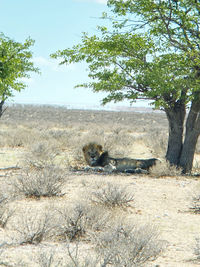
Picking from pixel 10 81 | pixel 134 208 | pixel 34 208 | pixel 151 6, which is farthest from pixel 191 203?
pixel 10 81

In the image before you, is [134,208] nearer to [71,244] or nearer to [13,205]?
[13,205]

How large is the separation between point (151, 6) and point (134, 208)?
6.39 m

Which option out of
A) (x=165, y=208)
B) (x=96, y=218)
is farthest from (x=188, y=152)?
(x=96, y=218)

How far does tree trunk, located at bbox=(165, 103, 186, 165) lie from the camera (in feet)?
50.1

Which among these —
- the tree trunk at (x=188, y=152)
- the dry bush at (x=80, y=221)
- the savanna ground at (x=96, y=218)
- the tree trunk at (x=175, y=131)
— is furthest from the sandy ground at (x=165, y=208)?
the tree trunk at (x=175, y=131)

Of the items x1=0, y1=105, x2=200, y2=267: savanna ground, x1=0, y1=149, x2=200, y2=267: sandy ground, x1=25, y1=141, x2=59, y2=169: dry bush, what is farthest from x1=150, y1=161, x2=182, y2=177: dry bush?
x1=25, y1=141, x2=59, y2=169: dry bush

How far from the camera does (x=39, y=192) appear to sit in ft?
32.8

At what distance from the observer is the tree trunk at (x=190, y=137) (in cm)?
1484

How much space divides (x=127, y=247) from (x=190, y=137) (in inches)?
406

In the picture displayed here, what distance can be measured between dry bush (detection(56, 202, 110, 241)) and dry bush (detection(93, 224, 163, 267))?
68cm

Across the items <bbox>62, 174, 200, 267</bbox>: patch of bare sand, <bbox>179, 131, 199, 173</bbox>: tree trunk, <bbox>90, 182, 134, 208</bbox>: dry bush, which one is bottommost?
<bbox>62, 174, 200, 267</bbox>: patch of bare sand

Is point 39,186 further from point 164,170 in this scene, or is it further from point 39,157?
point 39,157

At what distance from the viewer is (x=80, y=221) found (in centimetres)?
680

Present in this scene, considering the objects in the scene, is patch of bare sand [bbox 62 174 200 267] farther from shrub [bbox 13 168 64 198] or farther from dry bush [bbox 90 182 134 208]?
shrub [bbox 13 168 64 198]
